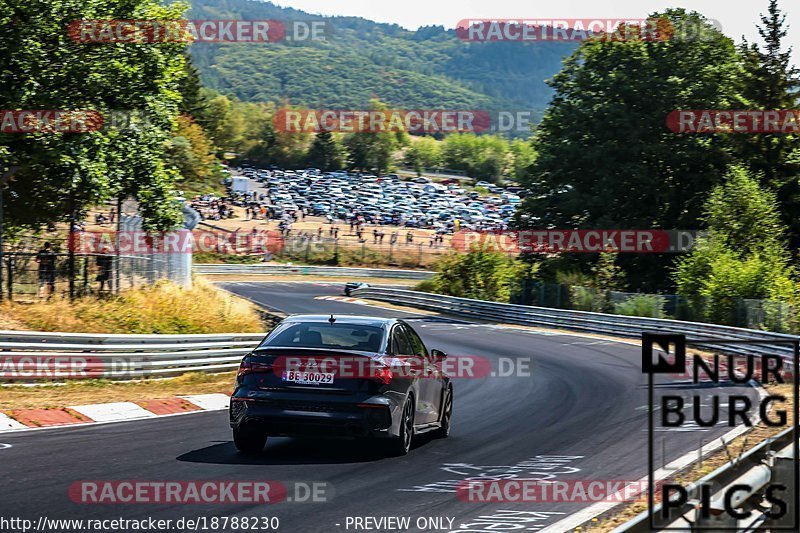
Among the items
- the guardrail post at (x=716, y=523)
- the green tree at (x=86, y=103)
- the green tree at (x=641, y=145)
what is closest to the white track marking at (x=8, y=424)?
the guardrail post at (x=716, y=523)

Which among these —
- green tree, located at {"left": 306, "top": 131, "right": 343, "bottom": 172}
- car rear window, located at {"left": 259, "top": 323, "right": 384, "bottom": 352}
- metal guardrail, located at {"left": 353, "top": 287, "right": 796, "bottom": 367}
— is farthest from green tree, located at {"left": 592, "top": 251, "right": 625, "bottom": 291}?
green tree, located at {"left": 306, "top": 131, "right": 343, "bottom": 172}

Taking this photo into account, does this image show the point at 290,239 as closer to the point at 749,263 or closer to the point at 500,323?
the point at 500,323

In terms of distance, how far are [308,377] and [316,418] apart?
0.43m

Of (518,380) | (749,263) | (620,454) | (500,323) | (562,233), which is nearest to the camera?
(620,454)

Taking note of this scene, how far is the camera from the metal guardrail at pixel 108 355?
Answer: 17.3 metres

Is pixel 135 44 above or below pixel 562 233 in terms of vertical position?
above

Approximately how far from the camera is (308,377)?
416 inches

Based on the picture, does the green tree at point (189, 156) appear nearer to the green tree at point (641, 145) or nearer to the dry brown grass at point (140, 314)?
the green tree at point (641, 145)

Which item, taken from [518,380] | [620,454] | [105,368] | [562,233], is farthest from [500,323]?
[620,454]

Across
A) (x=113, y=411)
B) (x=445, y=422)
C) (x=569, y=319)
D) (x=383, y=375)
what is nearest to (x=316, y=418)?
(x=383, y=375)

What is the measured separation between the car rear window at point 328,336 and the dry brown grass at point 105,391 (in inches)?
213

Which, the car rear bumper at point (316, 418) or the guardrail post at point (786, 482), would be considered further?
the car rear bumper at point (316, 418)

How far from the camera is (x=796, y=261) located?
163ft

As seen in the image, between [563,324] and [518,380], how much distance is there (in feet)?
69.1
